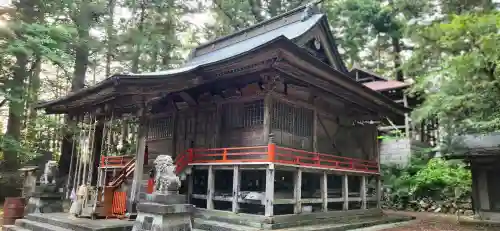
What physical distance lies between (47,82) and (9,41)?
715 centimetres

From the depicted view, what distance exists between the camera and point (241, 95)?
1130cm

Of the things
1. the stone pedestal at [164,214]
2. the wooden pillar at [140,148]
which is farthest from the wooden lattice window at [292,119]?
the stone pedestal at [164,214]

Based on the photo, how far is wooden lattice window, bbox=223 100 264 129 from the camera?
1110cm

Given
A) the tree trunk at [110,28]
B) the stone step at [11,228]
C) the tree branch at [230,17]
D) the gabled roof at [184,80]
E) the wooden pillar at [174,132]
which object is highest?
the tree branch at [230,17]

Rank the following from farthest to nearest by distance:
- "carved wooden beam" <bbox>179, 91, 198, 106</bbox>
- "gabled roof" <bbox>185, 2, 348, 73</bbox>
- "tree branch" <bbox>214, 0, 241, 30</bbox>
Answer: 1. "tree branch" <bbox>214, 0, 241, 30</bbox>
2. "gabled roof" <bbox>185, 2, 348, 73</bbox>
3. "carved wooden beam" <bbox>179, 91, 198, 106</bbox>

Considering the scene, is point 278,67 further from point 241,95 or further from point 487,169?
point 487,169

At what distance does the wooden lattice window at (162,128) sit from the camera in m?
13.6

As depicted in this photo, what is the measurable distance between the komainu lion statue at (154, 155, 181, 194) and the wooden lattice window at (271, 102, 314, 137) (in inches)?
169

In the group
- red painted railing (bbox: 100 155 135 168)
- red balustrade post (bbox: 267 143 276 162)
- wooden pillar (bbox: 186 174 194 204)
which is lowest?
wooden pillar (bbox: 186 174 194 204)

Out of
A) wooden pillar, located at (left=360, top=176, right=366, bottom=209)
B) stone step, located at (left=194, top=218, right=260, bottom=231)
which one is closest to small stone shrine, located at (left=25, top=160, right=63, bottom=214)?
stone step, located at (left=194, top=218, right=260, bottom=231)

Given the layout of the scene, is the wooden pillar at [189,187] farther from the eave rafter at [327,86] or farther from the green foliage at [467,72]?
the green foliage at [467,72]

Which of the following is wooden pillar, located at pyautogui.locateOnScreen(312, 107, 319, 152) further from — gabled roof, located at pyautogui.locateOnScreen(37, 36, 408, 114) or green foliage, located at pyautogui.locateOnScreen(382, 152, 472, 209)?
green foliage, located at pyautogui.locateOnScreen(382, 152, 472, 209)

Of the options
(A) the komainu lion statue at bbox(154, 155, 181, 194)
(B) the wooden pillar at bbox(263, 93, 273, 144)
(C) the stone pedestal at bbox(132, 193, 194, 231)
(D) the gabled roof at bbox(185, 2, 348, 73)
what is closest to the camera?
(C) the stone pedestal at bbox(132, 193, 194, 231)

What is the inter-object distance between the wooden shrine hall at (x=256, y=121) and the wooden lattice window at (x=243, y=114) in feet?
0.11
